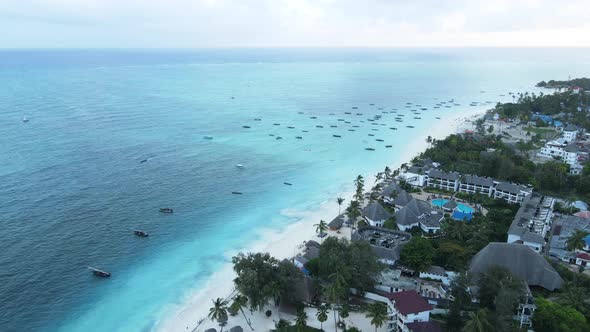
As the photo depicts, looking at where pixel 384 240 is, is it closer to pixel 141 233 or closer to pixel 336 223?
pixel 336 223

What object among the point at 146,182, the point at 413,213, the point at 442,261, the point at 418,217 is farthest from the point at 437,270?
the point at 146,182

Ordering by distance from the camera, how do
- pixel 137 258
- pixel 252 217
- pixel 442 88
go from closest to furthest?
pixel 137 258 < pixel 252 217 < pixel 442 88

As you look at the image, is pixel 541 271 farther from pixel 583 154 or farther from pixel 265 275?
pixel 583 154

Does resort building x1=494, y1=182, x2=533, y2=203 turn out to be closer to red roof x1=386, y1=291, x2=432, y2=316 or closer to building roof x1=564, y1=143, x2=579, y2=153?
building roof x1=564, y1=143, x2=579, y2=153

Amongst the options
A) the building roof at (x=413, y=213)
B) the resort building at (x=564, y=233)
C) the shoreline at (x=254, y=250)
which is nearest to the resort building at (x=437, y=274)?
the building roof at (x=413, y=213)

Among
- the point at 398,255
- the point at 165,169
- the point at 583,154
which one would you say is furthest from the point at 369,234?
the point at 583,154

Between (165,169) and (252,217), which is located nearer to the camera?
(252,217)

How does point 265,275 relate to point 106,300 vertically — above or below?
above
